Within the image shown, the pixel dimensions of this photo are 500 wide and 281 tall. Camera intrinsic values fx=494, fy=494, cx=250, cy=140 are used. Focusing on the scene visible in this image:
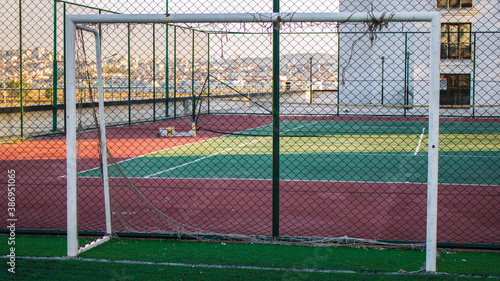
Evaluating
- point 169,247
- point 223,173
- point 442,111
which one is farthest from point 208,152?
point 442,111

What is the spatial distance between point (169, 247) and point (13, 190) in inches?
166

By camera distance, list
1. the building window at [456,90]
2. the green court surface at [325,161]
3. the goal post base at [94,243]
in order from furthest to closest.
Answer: the building window at [456,90]
the green court surface at [325,161]
the goal post base at [94,243]

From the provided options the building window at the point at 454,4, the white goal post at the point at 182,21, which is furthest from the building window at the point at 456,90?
the white goal post at the point at 182,21

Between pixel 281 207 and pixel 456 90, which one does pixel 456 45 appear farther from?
pixel 281 207

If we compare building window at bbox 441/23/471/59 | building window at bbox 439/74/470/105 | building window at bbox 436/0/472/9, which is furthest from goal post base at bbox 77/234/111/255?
building window at bbox 436/0/472/9

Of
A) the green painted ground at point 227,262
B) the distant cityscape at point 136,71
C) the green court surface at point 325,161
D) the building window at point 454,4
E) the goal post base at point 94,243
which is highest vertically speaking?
the building window at point 454,4

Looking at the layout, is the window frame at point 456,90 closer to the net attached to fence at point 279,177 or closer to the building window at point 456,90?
the building window at point 456,90

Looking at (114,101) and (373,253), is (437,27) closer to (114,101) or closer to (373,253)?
(373,253)

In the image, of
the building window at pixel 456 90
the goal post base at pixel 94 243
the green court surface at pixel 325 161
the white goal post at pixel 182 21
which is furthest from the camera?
the building window at pixel 456 90

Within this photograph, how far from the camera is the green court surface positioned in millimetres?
9578

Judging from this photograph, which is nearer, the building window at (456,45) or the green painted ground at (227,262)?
the green painted ground at (227,262)

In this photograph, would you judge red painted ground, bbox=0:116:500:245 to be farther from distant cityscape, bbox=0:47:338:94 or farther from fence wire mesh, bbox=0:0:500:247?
distant cityscape, bbox=0:47:338:94

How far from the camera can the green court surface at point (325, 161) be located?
9578 millimetres

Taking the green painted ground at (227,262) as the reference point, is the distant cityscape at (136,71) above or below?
above
